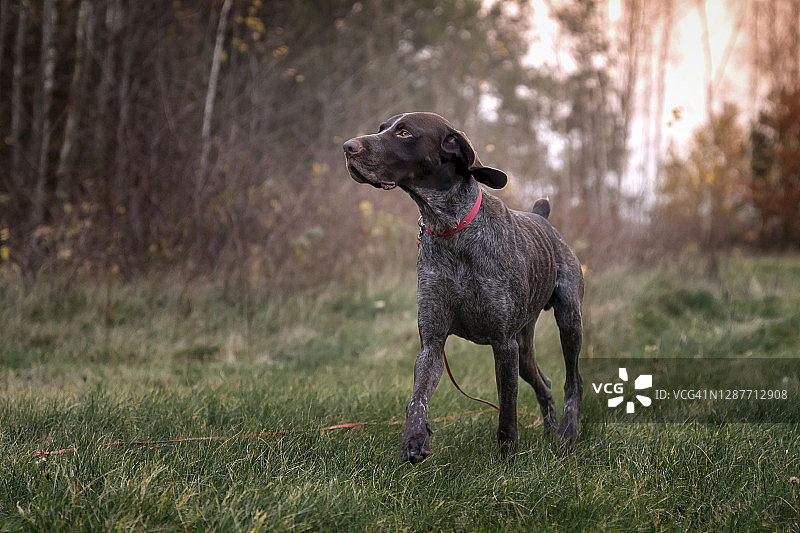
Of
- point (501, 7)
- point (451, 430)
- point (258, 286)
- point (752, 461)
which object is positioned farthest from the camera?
point (501, 7)

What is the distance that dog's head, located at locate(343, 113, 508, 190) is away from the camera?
3.04 meters

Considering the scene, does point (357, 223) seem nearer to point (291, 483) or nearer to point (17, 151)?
point (17, 151)

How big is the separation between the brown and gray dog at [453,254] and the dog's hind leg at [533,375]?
1.83ft

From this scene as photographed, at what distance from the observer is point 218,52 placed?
946 centimetres

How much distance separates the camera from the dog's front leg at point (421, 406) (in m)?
3.11

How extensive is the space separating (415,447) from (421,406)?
199 mm

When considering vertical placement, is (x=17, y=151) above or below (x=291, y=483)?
above

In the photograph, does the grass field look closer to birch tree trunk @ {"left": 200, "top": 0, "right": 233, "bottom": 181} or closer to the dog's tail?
Result: the dog's tail

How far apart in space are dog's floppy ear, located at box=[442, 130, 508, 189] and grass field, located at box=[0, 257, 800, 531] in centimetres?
141

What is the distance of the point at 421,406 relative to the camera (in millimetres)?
3199

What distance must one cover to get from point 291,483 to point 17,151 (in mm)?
7531

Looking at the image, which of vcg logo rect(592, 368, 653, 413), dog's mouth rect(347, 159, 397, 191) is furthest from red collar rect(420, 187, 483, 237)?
vcg logo rect(592, 368, 653, 413)

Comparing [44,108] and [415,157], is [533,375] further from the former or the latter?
[44,108]

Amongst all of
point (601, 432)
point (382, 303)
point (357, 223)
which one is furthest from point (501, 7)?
point (601, 432)
